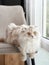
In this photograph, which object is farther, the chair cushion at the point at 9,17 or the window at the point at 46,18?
the window at the point at 46,18

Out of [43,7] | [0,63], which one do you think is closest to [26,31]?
[0,63]

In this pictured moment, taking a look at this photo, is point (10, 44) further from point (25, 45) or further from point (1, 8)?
point (1, 8)

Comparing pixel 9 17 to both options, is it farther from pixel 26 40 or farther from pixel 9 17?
pixel 26 40

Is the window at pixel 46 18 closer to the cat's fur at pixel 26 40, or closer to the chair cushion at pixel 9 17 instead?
the chair cushion at pixel 9 17

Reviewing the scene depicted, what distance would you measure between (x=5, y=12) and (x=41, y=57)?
2.66ft

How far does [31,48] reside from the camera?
5.49ft

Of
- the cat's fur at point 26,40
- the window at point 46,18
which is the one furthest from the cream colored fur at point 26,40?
the window at point 46,18

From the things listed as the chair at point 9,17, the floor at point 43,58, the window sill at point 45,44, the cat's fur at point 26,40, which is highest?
the chair at point 9,17

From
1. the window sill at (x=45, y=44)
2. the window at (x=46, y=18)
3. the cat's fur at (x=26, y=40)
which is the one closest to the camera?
the cat's fur at (x=26, y=40)

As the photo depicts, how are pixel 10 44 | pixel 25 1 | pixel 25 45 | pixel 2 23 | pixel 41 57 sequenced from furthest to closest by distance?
pixel 25 1
pixel 41 57
pixel 2 23
pixel 10 44
pixel 25 45

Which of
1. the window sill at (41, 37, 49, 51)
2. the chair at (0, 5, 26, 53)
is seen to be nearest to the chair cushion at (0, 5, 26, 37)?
the chair at (0, 5, 26, 53)

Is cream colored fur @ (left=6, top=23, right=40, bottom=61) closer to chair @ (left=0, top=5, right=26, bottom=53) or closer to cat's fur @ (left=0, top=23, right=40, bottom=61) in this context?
cat's fur @ (left=0, top=23, right=40, bottom=61)

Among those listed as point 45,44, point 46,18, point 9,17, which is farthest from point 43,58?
point 9,17

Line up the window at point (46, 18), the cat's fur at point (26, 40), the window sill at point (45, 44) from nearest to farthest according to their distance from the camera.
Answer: the cat's fur at point (26, 40) → the window sill at point (45, 44) → the window at point (46, 18)
